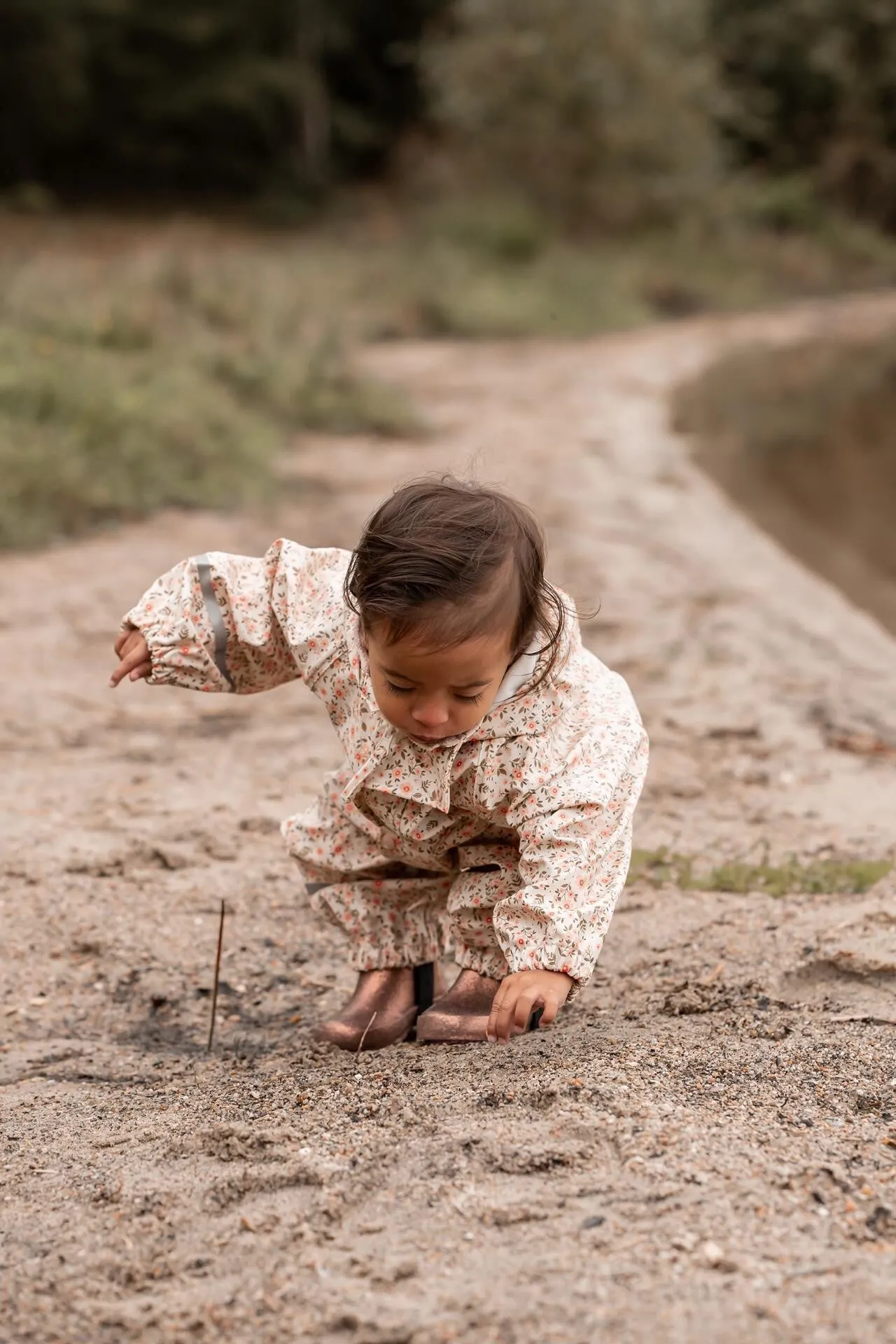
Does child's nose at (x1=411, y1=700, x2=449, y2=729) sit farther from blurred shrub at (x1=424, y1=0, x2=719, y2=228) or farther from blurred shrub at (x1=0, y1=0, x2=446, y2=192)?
blurred shrub at (x1=0, y1=0, x2=446, y2=192)

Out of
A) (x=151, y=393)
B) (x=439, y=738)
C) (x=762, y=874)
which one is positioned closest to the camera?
(x=439, y=738)

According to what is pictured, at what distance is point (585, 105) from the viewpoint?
17.6 meters

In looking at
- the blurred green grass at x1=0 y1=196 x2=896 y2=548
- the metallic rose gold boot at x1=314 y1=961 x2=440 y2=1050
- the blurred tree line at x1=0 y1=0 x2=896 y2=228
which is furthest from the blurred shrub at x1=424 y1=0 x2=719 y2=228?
the metallic rose gold boot at x1=314 y1=961 x2=440 y2=1050

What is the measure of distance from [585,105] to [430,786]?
1674 cm

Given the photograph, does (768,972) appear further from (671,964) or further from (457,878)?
(457,878)

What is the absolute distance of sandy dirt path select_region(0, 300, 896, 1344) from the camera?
1689 mm

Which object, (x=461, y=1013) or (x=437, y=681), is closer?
(x=437, y=681)

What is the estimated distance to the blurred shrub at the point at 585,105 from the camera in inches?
677

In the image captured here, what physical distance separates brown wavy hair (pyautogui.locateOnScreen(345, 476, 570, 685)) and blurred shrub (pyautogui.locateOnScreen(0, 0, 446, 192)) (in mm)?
19111

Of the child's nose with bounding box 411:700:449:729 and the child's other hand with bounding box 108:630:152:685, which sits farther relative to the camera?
the child's other hand with bounding box 108:630:152:685

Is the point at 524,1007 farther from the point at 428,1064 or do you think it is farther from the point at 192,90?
the point at 192,90

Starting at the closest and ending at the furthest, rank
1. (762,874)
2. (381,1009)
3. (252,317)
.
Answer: (381,1009), (762,874), (252,317)

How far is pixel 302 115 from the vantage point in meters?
22.5

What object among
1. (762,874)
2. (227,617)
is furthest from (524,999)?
(762,874)
